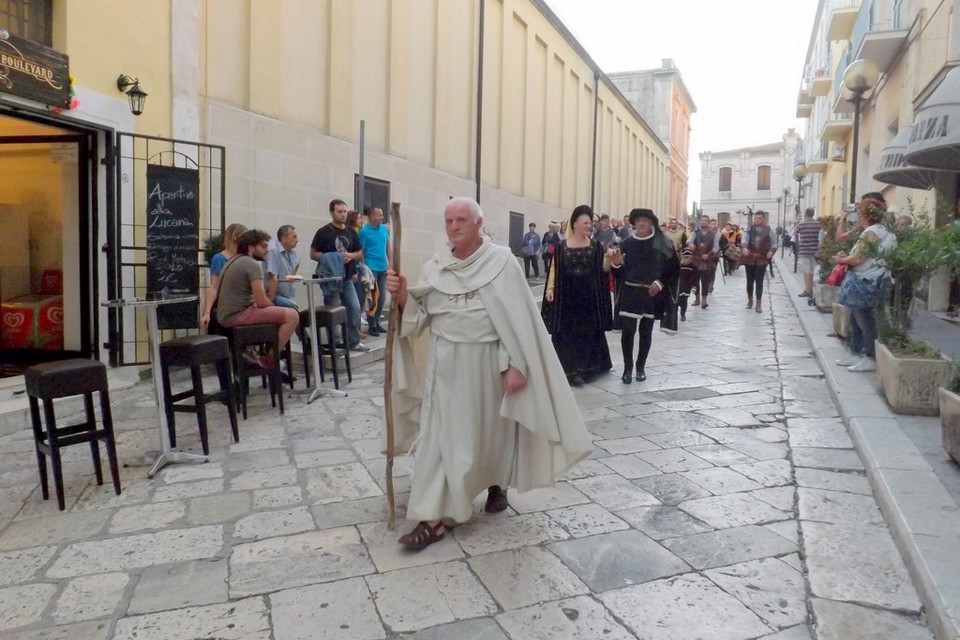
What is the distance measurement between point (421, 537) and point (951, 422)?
306cm

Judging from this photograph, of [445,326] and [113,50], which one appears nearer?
[445,326]

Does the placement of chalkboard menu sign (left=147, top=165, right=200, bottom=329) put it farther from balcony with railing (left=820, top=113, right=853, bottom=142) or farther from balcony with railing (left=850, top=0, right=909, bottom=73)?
balcony with railing (left=820, top=113, right=853, bottom=142)

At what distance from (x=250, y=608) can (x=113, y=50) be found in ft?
19.5

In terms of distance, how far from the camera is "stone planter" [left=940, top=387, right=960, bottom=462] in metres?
4.25

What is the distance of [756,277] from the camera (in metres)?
13.8

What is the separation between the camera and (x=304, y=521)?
3951 millimetres

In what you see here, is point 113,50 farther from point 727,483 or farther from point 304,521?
point 727,483

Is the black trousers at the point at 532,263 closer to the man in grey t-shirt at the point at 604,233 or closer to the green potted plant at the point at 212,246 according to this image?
the man in grey t-shirt at the point at 604,233

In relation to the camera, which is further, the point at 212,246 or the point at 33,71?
the point at 212,246

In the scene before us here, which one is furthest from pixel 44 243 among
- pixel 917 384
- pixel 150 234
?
pixel 917 384

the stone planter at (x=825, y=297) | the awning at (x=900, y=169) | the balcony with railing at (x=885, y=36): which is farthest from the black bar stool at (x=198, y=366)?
the balcony with railing at (x=885, y=36)

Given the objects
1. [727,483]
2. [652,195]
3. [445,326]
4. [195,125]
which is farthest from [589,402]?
[652,195]

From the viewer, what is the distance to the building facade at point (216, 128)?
7.03 meters

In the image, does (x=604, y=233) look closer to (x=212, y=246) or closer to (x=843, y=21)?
(x=843, y=21)
